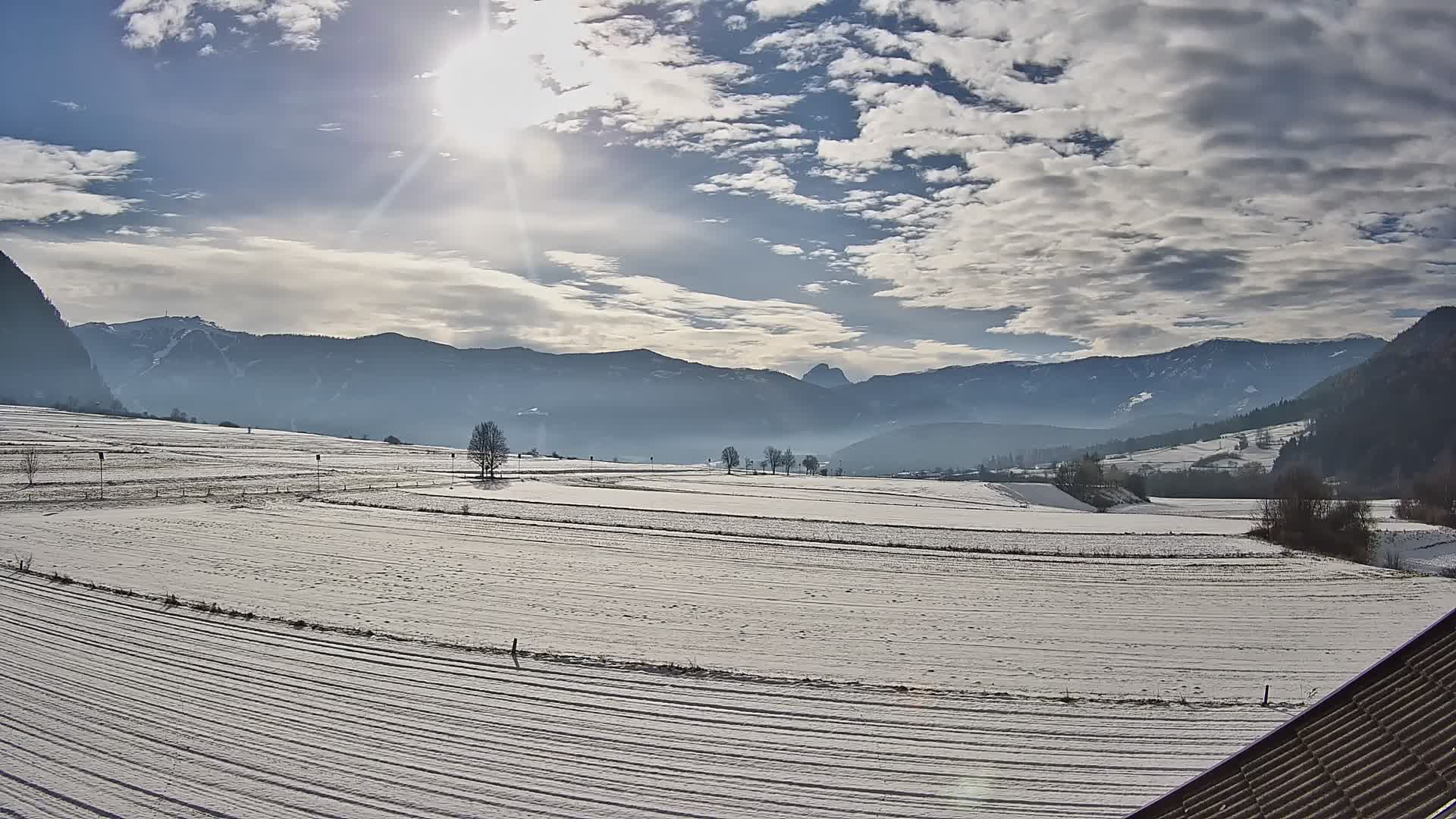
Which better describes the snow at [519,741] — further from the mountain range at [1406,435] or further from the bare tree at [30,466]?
the mountain range at [1406,435]

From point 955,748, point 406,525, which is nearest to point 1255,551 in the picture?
point 955,748

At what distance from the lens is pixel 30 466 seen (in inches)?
3014

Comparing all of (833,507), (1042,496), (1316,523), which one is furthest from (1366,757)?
(1042,496)

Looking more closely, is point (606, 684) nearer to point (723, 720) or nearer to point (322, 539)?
point (723, 720)

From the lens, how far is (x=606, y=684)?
866 inches

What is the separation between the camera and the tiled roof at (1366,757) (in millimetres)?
5500

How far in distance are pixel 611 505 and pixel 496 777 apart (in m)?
65.2

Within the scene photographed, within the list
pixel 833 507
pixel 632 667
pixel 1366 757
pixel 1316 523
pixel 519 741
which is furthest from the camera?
pixel 833 507

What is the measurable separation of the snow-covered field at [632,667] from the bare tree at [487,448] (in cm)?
5414

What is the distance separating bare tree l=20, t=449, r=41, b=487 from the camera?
74.6 metres

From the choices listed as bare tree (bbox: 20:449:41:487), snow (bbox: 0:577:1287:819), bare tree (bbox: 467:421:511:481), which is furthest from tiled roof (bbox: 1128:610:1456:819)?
bare tree (bbox: 467:421:511:481)

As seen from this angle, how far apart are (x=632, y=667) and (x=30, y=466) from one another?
3232 inches

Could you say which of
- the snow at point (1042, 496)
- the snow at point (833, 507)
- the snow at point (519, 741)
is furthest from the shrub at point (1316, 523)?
the snow at point (519, 741)

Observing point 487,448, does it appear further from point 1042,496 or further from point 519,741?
point 519,741
